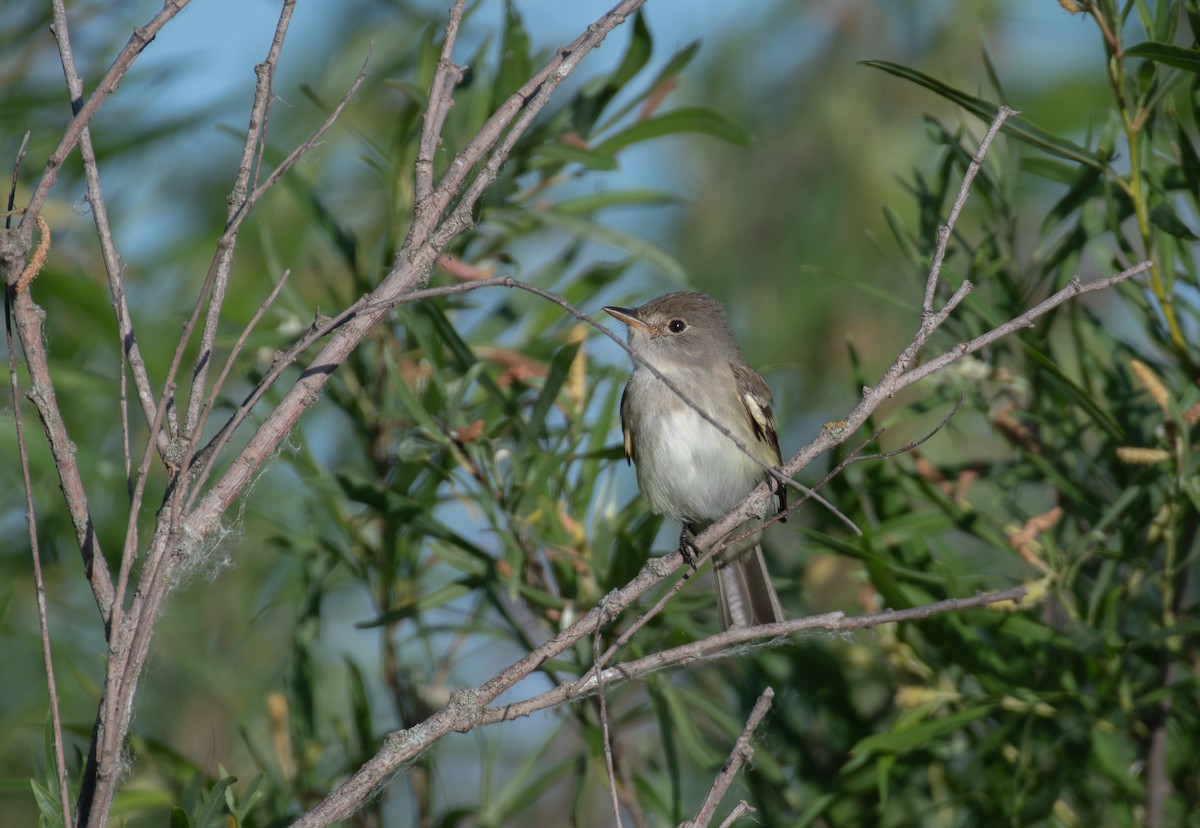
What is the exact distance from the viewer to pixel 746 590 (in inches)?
135

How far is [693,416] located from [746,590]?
0.75 metres

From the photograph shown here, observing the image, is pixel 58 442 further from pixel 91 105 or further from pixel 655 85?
pixel 655 85

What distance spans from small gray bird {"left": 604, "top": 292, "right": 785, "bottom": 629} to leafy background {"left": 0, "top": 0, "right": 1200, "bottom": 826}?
34cm

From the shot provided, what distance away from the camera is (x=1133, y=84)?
282 cm

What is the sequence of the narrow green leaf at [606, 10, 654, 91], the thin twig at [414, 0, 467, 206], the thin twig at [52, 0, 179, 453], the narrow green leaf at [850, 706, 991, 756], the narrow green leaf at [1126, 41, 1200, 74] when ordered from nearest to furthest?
the thin twig at [52, 0, 179, 453] → the thin twig at [414, 0, 467, 206] → the narrow green leaf at [1126, 41, 1200, 74] → the narrow green leaf at [850, 706, 991, 756] → the narrow green leaf at [606, 10, 654, 91]

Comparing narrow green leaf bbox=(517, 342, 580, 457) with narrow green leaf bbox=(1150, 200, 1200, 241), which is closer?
narrow green leaf bbox=(1150, 200, 1200, 241)

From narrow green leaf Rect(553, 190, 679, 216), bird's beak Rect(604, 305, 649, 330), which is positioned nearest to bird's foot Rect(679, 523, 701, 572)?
bird's beak Rect(604, 305, 649, 330)

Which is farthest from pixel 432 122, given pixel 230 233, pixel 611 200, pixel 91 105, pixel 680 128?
pixel 611 200

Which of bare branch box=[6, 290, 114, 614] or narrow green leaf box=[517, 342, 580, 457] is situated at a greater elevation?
narrow green leaf box=[517, 342, 580, 457]

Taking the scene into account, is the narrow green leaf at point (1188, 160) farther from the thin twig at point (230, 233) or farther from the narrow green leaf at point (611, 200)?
the thin twig at point (230, 233)

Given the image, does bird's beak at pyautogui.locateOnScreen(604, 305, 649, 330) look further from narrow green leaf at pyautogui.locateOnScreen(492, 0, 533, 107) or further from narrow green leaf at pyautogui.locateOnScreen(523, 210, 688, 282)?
narrow green leaf at pyautogui.locateOnScreen(492, 0, 533, 107)

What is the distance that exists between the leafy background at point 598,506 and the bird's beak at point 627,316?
0.26 meters

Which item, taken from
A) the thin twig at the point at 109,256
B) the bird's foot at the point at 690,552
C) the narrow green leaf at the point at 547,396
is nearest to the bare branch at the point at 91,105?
the thin twig at the point at 109,256

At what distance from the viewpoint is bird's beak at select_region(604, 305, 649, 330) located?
4.00 meters
